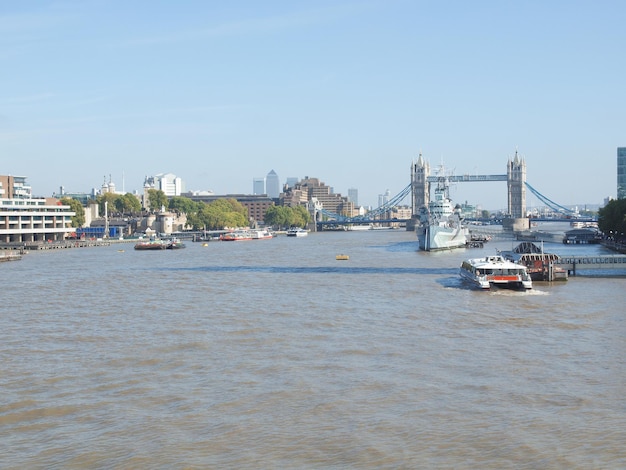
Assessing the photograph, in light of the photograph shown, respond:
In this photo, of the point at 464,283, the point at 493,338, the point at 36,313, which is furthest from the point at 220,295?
the point at 493,338

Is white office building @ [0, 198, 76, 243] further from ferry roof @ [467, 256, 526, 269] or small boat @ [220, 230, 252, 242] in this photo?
ferry roof @ [467, 256, 526, 269]

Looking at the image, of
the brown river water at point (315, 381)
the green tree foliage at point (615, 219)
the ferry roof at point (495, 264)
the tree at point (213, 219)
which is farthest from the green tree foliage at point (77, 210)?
the ferry roof at point (495, 264)

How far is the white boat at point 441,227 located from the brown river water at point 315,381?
4524 cm

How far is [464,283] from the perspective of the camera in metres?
43.8

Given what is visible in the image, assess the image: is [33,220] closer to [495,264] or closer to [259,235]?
[259,235]

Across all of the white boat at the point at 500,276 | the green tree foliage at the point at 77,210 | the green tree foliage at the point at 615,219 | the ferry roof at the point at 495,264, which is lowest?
the white boat at the point at 500,276

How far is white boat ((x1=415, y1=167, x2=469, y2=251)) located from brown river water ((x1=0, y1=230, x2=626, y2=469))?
45.2 m

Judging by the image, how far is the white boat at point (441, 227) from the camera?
275 ft

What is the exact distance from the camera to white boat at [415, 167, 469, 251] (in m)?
83.7

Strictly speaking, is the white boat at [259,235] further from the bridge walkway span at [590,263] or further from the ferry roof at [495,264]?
the ferry roof at [495,264]

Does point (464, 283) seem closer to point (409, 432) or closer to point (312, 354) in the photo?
point (312, 354)

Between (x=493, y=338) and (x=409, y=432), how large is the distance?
10.8m

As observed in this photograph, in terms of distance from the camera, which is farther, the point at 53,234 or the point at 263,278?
the point at 53,234

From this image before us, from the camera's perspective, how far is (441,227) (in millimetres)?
86188
